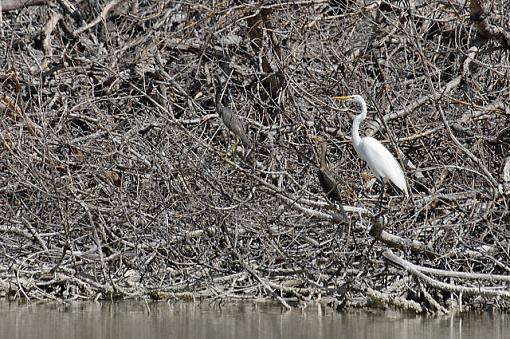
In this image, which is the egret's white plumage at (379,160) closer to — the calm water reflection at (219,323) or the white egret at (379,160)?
the white egret at (379,160)

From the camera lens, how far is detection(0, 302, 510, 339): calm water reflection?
812 cm

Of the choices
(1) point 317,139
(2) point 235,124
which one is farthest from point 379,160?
(2) point 235,124

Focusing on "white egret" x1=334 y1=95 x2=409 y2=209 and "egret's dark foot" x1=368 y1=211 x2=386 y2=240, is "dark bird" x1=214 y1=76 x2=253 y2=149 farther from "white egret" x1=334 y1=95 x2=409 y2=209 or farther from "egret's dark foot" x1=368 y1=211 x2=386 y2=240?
"egret's dark foot" x1=368 y1=211 x2=386 y2=240

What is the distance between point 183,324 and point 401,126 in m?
2.95

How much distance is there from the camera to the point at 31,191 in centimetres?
1027

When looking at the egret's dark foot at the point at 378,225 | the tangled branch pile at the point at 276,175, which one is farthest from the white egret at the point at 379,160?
the egret's dark foot at the point at 378,225

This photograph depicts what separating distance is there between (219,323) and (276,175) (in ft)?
4.32

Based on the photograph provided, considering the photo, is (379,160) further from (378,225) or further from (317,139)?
(378,225)

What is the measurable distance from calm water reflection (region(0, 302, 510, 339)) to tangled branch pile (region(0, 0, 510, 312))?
18 centimetres

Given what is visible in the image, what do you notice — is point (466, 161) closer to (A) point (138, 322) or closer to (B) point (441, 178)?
Answer: (B) point (441, 178)

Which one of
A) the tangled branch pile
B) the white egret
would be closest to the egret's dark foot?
the tangled branch pile

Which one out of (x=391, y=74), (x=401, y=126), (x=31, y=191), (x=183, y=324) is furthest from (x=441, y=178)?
(x=31, y=191)

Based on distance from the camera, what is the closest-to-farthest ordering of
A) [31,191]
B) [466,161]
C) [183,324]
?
[183,324] < [466,161] < [31,191]

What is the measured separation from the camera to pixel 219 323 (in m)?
8.75
